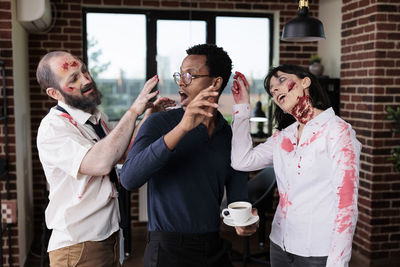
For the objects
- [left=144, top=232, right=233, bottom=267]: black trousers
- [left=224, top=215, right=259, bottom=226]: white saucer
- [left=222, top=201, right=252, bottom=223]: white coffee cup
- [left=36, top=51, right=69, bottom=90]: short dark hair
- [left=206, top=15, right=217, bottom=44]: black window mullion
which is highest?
[left=206, top=15, right=217, bottom=44]: black window mullion

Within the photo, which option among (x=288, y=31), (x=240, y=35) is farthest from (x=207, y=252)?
(x=240, y=35)

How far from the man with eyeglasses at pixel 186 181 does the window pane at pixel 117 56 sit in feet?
10.3

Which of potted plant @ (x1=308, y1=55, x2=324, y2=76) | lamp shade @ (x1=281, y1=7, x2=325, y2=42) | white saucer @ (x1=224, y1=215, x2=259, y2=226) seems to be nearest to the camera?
white saucer @ (x1=224, y1=215, x2=259, y2=226)

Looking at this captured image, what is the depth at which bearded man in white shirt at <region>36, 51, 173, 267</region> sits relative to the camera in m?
1.75

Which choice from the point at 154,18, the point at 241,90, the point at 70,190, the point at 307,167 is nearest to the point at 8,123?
the point at 70,190

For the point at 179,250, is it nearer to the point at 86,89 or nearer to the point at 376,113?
the point at 86,89

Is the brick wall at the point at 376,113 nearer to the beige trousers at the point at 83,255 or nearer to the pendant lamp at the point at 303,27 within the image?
the pendant lamp at the point at 303,27

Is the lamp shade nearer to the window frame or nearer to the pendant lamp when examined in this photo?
the pendant lamp

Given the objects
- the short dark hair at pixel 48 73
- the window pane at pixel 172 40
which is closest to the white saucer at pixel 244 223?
the short dark hair at pixel 48 73

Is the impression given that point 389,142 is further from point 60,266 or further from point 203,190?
point 60,266

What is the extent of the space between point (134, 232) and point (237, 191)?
10.1ft

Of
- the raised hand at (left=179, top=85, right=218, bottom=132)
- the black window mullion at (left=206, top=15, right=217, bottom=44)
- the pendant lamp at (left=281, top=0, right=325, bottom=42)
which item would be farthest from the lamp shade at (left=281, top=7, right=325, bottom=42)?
the black window mullion at (left=206, top=15, right=217, bottom=44)

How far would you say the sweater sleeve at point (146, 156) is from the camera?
4.79ft

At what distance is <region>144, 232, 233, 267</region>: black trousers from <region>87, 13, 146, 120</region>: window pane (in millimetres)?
3316
